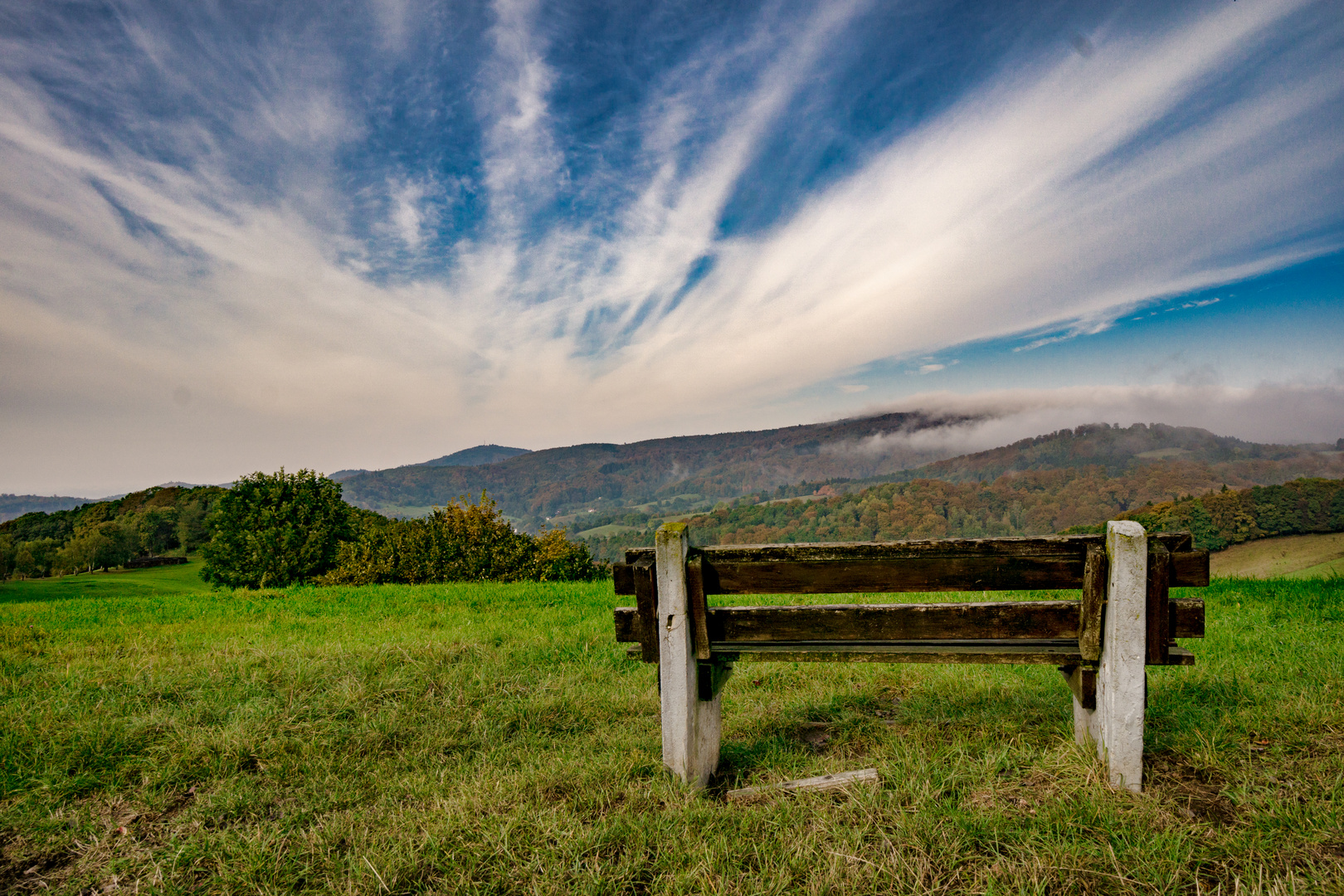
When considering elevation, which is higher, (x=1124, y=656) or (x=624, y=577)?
(x=624, y=577)

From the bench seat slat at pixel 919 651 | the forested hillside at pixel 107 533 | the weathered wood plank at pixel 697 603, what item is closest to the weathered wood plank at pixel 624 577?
the weathered wood plank at pixel 697 603

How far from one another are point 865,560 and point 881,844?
4.03 feet

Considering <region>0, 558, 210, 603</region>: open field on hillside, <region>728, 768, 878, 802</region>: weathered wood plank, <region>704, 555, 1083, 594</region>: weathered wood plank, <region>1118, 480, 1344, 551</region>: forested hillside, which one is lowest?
<region>1118, 480, 1344, 551</region>: forested hillside

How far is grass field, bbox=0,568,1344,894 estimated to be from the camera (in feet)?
8.20

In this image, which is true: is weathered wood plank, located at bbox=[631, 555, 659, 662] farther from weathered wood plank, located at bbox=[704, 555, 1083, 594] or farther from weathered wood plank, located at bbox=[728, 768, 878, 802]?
weathered wood plank, located at bbox=[728, 768, 878, 802]

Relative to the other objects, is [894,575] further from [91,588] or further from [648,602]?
[91,588]

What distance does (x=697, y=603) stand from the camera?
3.38 metres

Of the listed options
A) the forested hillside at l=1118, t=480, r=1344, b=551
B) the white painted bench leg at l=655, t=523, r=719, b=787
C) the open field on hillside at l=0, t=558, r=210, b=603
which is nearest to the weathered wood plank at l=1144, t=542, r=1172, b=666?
the white painted bench leg at l=655, t=523, r=719, b=787

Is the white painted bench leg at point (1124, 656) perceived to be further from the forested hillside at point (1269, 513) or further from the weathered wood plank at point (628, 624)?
the forested hillside at point (1269, 513)

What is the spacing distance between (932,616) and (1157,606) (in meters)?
1.01

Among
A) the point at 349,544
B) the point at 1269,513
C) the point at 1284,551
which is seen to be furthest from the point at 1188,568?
the point at 1269,513

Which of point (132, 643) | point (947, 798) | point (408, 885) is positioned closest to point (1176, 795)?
point (947, 798)

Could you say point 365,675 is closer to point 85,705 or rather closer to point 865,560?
point 85,705

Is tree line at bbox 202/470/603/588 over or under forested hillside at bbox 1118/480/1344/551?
over
